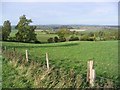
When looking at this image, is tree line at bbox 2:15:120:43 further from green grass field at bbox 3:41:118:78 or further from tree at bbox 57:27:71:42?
green grass field at bbox 3:41:118:78

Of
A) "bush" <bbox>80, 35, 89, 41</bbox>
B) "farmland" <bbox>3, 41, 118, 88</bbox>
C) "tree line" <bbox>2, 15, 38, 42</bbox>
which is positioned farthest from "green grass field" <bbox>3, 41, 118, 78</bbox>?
"bush" <bbox>80, 35, 89, 41</bbox>

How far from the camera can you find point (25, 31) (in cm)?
1614

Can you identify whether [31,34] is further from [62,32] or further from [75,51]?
[75,51]

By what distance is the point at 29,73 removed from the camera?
9.63 meters

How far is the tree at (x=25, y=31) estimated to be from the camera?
15.7 metres

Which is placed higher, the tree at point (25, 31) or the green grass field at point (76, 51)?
the tree at point (25, 31)

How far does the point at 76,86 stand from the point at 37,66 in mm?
2695

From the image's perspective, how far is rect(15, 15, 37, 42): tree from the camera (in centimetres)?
1571

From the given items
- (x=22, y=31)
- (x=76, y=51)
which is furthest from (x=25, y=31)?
(x=76, y=51)

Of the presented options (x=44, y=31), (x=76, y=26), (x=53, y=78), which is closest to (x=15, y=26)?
(x=44, y=31)

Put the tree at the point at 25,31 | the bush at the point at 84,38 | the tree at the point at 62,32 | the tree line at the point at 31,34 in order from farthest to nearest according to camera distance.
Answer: the bush at the point at 84,38 < the tree at the point at 25,31 < the tree line at the point at 31,34 < the tree at the point at 62,32

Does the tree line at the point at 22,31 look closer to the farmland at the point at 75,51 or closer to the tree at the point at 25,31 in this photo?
the tree at the point at 25,31

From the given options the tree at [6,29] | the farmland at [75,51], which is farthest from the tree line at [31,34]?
the farmland at [75,51]

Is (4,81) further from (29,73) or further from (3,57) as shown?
(3,57)
